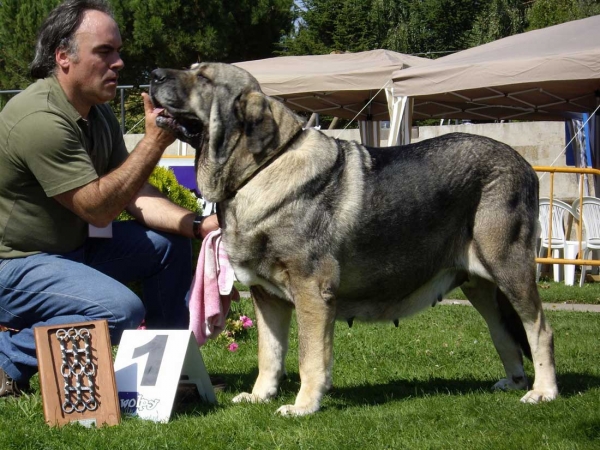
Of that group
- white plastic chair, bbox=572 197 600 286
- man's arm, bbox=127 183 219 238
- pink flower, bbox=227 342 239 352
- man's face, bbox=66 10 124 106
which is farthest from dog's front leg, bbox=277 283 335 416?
white plastic chair, bbox=572 197 600 286

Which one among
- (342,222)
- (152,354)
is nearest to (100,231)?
(152,354)

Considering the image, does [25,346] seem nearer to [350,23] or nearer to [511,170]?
[511,170]

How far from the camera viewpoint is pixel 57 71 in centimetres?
436

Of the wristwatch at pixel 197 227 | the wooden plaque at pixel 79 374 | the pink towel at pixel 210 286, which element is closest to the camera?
the wooden plaque at pixel 79 374

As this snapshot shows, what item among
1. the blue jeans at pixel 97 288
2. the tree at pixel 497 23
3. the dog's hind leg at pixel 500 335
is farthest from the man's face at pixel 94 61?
the tree at pixel 497 23

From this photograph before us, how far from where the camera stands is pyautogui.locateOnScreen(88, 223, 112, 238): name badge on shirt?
4.46 m

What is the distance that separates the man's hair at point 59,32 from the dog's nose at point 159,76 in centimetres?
58

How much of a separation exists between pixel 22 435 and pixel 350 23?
1000 inches

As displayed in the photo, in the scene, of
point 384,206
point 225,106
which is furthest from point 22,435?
point 384,206

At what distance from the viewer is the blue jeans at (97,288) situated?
4062mm

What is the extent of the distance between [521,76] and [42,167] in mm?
8238

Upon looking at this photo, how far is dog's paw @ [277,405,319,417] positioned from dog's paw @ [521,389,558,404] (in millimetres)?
1117

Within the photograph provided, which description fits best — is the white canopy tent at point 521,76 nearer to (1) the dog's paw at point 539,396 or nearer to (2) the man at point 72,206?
(1) the dog's paw at point 539,396

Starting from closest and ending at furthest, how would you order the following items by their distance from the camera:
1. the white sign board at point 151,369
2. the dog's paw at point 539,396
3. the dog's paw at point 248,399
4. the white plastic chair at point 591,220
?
1. the white sign board at point 151,369
2. the dog's paw at point 539,396
3. the dog's paw at point 248,399
4. the white plastic chair at point 591,220
